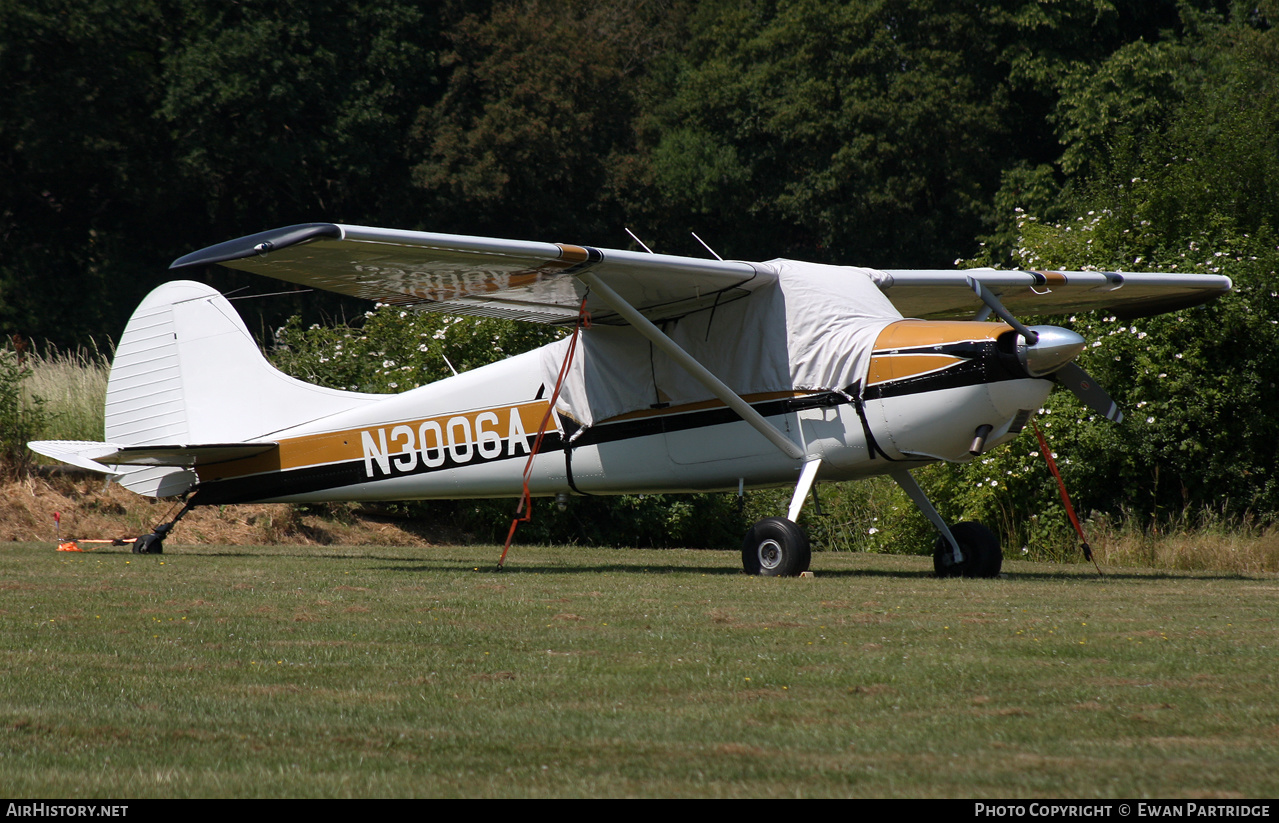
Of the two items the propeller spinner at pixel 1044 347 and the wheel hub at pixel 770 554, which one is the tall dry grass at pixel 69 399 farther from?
the propeller spinner at pixel 1044 347

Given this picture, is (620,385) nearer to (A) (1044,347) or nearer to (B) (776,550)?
(B) (776,550)

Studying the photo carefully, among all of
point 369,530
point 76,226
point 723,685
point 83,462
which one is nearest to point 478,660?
point 723,685

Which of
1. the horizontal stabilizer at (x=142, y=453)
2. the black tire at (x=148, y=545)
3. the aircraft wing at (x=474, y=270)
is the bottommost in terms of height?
the black tire at (x=148, y=545)

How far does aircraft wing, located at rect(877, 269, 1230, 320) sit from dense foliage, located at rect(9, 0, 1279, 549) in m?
14.8

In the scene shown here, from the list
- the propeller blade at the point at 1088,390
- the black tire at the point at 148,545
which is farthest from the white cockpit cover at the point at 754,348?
the black tire at the point at 148,545

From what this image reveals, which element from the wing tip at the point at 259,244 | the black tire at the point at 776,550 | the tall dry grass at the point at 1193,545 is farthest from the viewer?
the tall dry grass at the point at 1193,545

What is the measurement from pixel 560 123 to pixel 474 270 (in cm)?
2771

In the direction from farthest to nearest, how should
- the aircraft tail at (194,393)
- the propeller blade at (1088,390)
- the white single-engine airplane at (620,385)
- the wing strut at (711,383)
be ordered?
the aircraft tail at (194,393) → the wing strut at (711,383) → the propeller blade at (1088,390) → the white single-engine airplane at (620,385)

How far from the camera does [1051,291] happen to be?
12.1 metres

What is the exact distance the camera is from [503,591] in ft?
28.6

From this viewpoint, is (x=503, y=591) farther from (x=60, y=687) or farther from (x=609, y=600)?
(x=60, y=687)

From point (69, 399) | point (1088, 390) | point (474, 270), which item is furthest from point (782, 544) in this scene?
point (69, 399)

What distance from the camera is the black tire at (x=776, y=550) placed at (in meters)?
9.84

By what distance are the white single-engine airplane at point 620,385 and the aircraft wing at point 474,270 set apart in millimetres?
30
